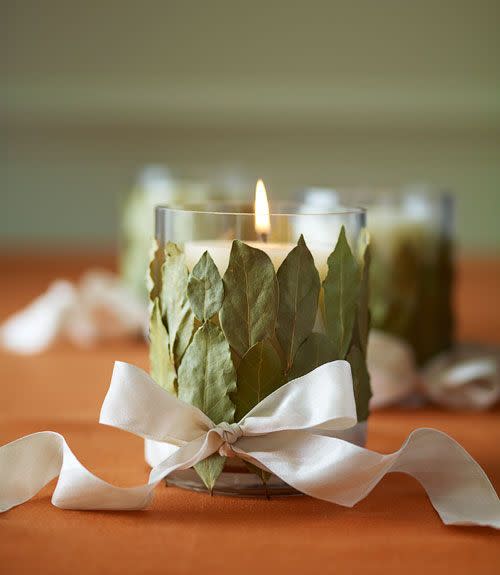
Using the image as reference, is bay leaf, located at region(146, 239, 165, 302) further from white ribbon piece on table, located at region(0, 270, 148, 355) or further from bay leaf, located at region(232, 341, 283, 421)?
white ribbon piece on table, located at region(0, 270, 148, 355)

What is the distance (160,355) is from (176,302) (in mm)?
30

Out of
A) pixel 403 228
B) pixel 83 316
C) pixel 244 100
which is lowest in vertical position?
pixel 83 316

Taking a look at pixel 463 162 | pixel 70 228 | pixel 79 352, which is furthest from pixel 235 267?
pixel 463 162

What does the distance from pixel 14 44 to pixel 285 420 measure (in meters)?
1.80

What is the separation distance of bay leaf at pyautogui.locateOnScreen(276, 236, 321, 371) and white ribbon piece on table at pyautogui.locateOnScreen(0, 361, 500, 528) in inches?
0.8

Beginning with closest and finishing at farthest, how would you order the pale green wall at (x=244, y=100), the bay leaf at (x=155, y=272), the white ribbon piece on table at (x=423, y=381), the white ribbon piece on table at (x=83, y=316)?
the bay leaf at (x=155, y=272) → the white ribbon piece on table at (x=423, y=381) → the white ribbon piece on table at (x=83, y=316) → the pale green wall at (x=244, y=100)

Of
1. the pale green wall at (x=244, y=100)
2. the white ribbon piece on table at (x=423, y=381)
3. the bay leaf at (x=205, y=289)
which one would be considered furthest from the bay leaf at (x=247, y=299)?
the pale green wall at (x=244, y=100)

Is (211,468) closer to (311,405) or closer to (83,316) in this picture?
(311,405)

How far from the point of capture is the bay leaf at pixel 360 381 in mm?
460

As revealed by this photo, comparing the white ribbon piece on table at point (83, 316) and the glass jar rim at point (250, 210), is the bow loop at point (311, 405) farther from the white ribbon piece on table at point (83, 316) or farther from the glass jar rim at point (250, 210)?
the white ribbon piece on table at point (83, 316)

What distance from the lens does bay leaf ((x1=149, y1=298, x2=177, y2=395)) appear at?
1.47 feet

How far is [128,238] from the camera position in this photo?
3.11 feet

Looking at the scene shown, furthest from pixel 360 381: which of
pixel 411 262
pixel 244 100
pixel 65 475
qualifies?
pixel 244 100

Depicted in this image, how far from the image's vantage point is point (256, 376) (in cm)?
43
